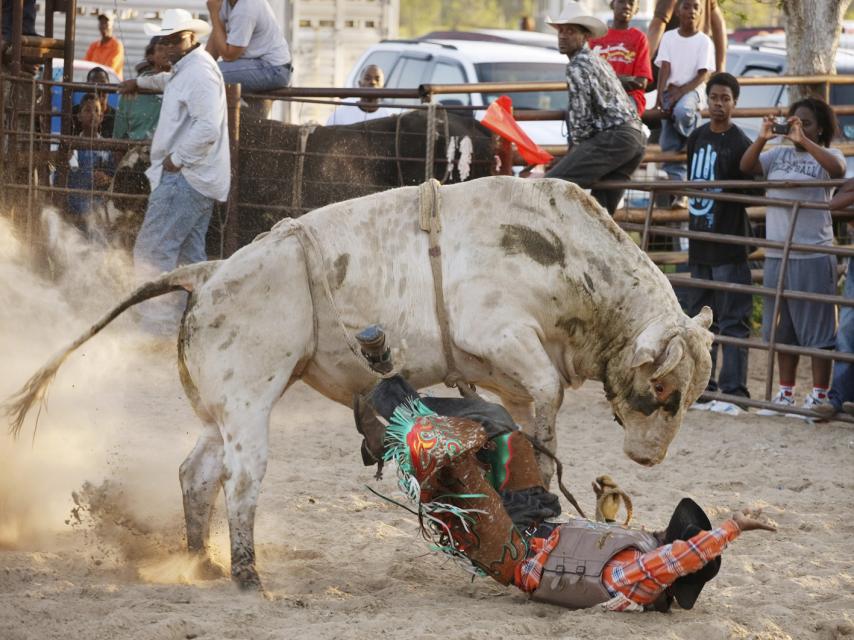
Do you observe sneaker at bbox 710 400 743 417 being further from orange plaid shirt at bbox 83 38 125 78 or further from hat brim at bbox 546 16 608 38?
orange plaid shirt at bbox 83 38 125 78

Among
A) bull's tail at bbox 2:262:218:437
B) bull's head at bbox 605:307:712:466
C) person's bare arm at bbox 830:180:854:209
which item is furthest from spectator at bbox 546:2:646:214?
bull's tail at bbox 2:262:218:437

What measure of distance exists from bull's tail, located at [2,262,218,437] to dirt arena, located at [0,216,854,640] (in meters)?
0.38

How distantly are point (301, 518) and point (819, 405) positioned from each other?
12.2 ft

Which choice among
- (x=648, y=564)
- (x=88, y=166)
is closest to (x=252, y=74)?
(x=88, y=166)

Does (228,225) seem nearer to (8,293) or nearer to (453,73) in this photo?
(8,293)

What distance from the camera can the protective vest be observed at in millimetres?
4484

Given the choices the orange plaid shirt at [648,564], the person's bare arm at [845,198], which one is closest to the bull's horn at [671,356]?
the orange plaid shirt at [648,564]

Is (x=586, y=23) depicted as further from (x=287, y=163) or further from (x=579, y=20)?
(x=287, y=163)

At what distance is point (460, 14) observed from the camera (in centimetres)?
3841

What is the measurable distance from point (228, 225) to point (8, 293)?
234 centimetres

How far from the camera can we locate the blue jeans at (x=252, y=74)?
939cm

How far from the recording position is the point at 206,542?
17.0ft

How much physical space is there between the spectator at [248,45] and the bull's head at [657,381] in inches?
199

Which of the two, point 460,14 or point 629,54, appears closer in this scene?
point 629,54
